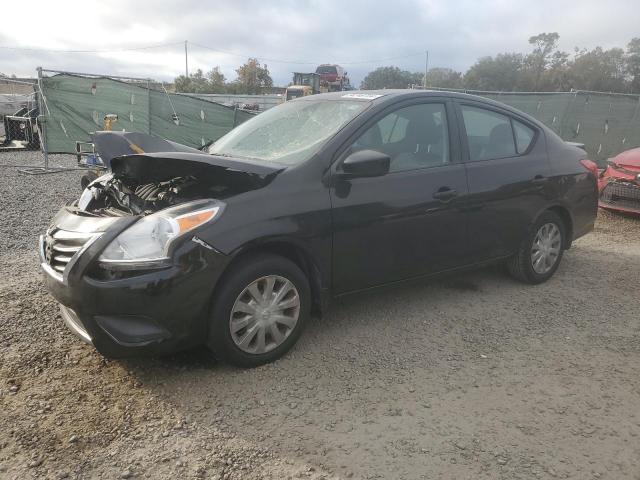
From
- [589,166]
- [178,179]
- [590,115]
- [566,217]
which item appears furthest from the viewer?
[590,115]

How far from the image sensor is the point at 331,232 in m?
3.32

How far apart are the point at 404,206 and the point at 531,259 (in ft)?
5.83

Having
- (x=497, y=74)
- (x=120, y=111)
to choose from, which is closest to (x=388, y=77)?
(x=497, y=74)

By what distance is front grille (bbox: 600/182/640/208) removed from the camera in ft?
24.2

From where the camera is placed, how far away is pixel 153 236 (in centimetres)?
280

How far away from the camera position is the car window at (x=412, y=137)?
3.66 m

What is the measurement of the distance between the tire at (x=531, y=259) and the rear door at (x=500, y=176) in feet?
0.41

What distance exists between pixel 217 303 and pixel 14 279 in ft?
8.66

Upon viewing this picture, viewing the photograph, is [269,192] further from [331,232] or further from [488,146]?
[488,146]

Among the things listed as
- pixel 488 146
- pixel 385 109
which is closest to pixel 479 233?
pixel 488 146

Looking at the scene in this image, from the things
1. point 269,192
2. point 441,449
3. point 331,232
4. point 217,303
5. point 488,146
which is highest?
point 488,146

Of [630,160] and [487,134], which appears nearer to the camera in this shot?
[487,134]

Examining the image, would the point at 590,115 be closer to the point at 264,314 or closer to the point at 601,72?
the point at 264,314

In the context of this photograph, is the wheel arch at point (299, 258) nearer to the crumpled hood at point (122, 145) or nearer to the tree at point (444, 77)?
the crumpled hood at point (122, 145)
